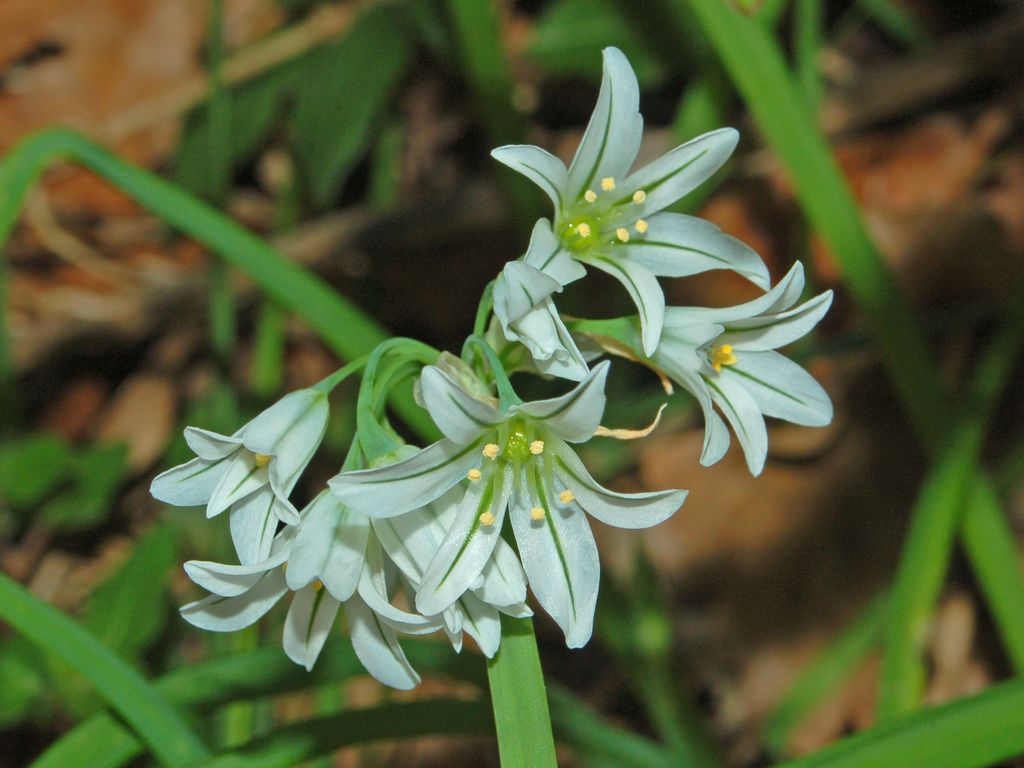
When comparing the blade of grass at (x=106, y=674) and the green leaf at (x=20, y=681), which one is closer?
the blade of grass at (x=106, y=674)

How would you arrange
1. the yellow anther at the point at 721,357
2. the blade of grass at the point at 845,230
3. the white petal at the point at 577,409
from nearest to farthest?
the white petal at the point at 577,409 < the yellow anther at the point at 721,357 < the blade of grass at the point at 845,230

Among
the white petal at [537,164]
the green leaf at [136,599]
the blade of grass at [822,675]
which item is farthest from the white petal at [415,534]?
the blade of grass at [822,675]

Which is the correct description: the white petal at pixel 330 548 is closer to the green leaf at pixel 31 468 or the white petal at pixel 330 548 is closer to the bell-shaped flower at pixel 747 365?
the bell-shaped flower at pixel 747 365

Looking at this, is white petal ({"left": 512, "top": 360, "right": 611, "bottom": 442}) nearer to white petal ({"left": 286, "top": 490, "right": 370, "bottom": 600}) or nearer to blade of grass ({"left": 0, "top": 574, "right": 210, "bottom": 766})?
white petal ({"left": 286, "top": 490, "right": 370, "bottom": 600})

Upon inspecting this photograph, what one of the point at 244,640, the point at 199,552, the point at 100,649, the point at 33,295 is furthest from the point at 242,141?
the point at 100,649

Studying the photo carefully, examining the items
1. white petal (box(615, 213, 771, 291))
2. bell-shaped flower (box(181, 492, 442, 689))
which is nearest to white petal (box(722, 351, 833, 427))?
white petal (box(615, 213, 771, 291))

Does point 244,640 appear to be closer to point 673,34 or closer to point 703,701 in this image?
point 703,701
